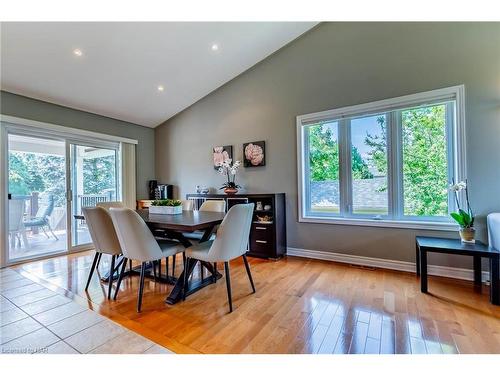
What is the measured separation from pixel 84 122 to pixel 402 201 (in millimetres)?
5186

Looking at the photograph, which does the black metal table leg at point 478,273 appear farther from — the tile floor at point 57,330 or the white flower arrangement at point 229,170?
the white flower arrangement at point 229,170

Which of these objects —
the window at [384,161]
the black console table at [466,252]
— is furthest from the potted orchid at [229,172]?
the black console table at [466,252]

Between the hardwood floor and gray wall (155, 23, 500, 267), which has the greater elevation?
gray wall (155, 23, 500, 267)

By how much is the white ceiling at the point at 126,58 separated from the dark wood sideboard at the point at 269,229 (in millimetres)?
2162

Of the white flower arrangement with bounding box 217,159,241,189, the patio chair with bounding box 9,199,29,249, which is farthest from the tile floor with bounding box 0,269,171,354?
the white flower arrangement with bounding box 217,159,241,189

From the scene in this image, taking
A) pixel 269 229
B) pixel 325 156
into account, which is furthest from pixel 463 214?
pixel 269 229

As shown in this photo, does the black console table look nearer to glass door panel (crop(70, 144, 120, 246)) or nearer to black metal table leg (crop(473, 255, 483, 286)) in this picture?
black metal table leg (crop(473, 255, 483, 286))

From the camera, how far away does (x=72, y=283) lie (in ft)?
8.64

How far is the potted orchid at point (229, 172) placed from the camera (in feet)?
12.9

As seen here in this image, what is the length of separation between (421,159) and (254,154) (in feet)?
7.55

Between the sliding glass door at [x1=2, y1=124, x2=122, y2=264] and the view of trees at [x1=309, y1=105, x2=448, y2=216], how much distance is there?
4049 millimetres

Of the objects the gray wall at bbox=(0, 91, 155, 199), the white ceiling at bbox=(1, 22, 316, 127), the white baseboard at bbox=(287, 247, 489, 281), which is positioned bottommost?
the white baseboard at bbox=(287, 247, 489, 281)

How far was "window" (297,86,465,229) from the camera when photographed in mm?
2740
